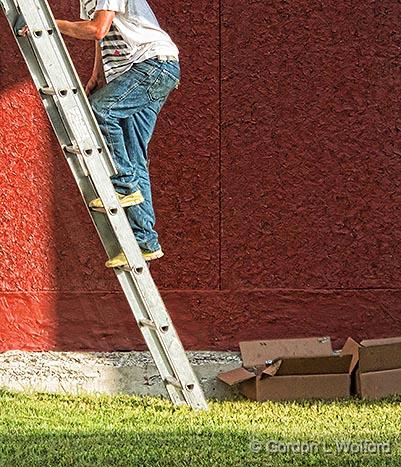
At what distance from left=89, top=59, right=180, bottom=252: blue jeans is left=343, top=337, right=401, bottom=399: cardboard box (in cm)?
131

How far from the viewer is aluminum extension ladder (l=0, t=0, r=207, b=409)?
6.20m

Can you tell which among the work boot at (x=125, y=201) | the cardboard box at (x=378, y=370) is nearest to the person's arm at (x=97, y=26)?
the work boot at (x=125, y=201)

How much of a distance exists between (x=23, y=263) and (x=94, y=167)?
1.36 metres

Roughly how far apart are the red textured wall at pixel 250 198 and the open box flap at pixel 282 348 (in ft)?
0.39

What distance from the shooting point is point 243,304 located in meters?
7.41

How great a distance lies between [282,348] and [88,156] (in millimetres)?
1780

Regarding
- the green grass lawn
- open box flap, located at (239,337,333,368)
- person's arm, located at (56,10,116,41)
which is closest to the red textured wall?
open box flap, located at (239,337,333,368)

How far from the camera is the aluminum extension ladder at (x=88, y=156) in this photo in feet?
20.3

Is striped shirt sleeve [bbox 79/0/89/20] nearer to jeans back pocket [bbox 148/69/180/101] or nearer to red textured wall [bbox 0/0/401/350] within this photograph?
jeans back pocket [bbox 148/69/180/101]

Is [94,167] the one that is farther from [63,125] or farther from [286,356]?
[286,356]

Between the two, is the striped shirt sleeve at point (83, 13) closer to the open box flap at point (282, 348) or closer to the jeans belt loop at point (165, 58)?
the jeans belt loop at point (165, 58)

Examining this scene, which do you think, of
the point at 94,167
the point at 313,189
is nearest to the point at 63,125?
the point at 94,167

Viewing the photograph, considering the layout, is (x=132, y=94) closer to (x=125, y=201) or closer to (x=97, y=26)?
(x=97, y=26)

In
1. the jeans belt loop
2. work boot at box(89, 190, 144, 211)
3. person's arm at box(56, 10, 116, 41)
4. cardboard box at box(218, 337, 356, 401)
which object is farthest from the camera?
cardboard box at box(218, 337, 356, 401)
